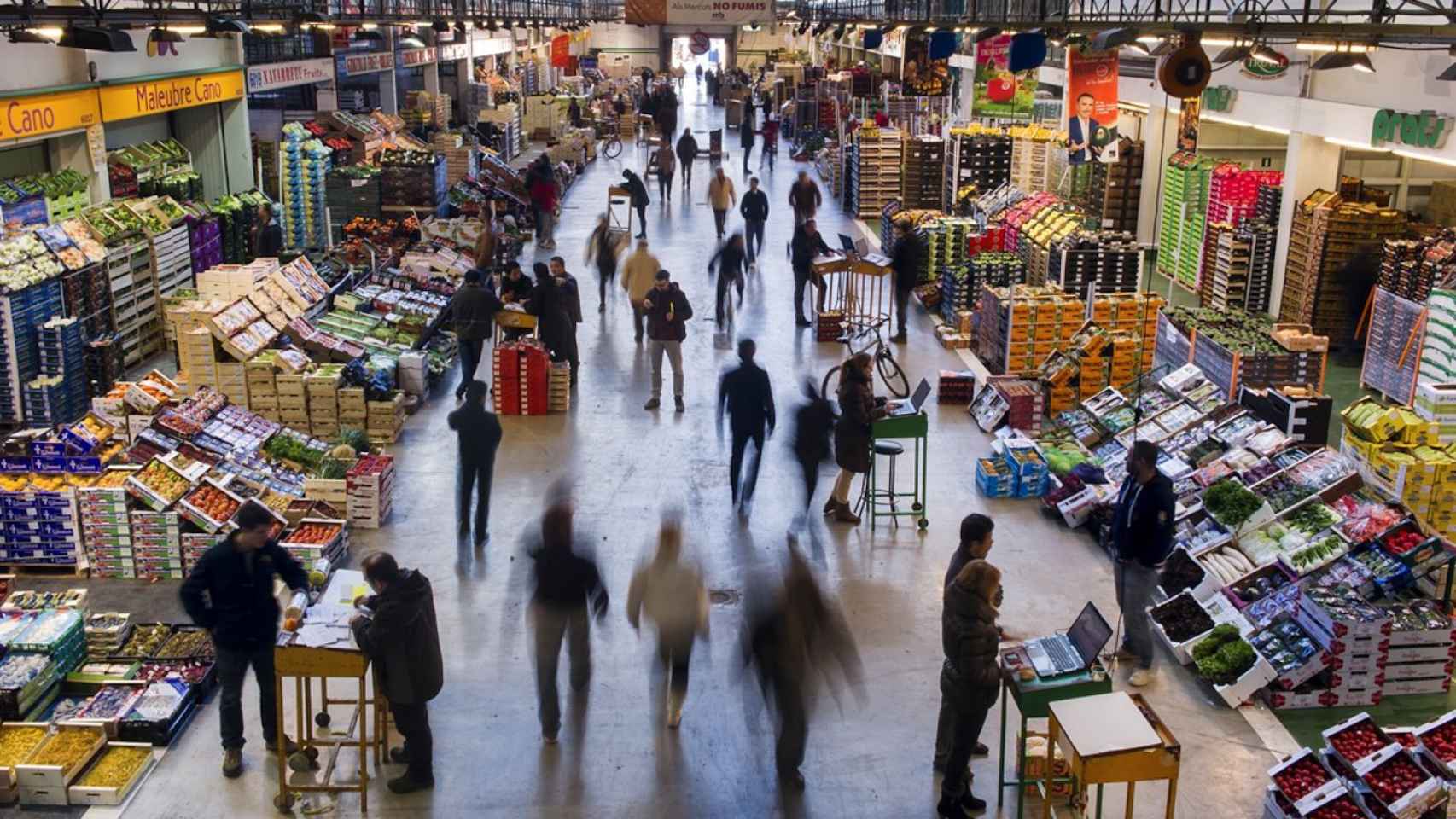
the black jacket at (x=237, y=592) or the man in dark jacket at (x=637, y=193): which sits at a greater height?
the man in dark jacket at (x=637, y=193)

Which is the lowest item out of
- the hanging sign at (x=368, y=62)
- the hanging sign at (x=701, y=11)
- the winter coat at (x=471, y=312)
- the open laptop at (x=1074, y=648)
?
the open laptop at (x=1074, y=648)

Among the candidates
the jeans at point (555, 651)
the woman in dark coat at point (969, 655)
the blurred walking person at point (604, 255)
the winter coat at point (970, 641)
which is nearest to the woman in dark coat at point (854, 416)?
the jeans at point (555, 651)

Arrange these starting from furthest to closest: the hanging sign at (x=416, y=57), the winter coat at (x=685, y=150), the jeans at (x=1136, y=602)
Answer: the hanging sign at (x=416, y=57), the winter coat at (x=685, y=150), the jeans at (x=1136, y=602)

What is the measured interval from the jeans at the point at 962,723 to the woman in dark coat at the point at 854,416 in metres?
3.87

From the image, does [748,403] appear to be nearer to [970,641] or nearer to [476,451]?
[476,451]

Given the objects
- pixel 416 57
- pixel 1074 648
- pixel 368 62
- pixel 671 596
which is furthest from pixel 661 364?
pixel 416 57

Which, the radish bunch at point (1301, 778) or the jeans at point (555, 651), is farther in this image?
the jeans at point (555, 651)

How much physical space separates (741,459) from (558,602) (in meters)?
4.13

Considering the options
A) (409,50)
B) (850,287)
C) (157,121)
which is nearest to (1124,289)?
(850,287)

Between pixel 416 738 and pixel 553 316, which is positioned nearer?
pixel 416 738

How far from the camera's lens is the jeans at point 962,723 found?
683 cm

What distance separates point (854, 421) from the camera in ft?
35.3

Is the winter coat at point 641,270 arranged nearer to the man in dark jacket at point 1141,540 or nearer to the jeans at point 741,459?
the jeans at point 741,459

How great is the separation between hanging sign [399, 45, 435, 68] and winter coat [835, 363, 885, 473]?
90.7 ft
